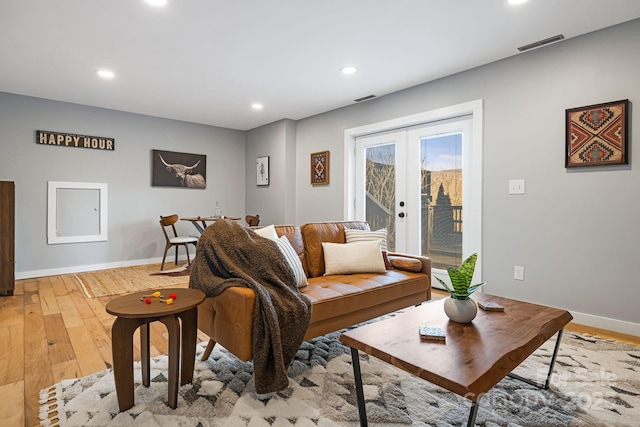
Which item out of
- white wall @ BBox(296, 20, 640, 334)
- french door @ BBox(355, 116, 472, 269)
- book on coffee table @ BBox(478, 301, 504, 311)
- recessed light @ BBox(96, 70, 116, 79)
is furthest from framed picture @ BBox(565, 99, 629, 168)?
recessed light @ BBox(96, 70, 116, 79)

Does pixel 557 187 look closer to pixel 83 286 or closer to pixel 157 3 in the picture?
pixel 157 3

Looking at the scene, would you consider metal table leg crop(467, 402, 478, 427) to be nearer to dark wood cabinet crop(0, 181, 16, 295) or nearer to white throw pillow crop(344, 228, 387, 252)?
white throw pillow crop(344, 228, 387, 252)

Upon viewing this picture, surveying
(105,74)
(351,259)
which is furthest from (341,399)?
(105,74)

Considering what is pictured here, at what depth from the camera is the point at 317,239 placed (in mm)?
2854

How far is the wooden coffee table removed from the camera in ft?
3.86

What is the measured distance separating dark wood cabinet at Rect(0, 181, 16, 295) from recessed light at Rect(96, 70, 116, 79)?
59.0 inches

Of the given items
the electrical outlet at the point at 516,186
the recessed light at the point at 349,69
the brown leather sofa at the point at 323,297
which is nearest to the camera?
the brown leather sofa at the point at 323,297

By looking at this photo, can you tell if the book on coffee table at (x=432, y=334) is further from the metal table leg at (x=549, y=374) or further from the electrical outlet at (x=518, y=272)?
the electrical outlet at (x=518, y=272)

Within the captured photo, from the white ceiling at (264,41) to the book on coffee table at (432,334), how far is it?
2.18m

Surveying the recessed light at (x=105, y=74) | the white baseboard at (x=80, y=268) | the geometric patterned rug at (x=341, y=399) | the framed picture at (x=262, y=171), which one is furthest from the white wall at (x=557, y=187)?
the white baseboard at (x=80, y=268)

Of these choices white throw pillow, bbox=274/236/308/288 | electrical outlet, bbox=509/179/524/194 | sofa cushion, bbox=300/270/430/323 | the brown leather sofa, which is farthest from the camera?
electrical outlet, bbox=509/179/524/194

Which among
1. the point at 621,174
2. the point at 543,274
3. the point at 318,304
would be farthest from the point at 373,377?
the point at 621,174

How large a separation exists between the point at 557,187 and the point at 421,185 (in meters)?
1.41

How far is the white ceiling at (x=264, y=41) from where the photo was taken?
2443mm
